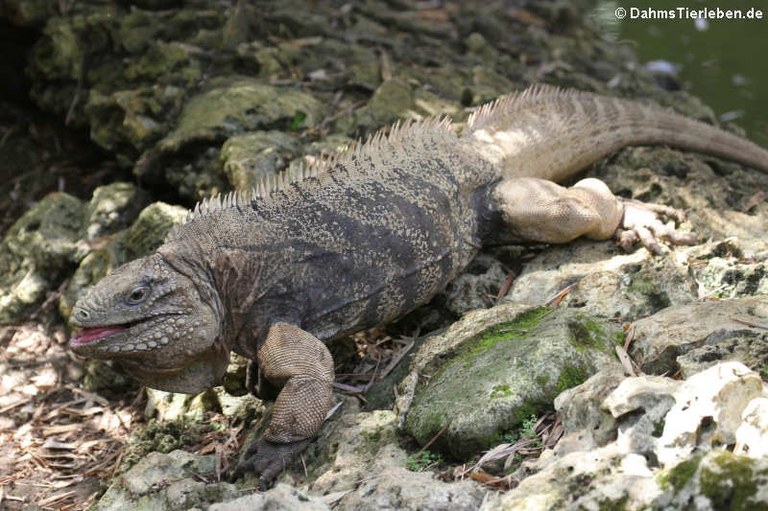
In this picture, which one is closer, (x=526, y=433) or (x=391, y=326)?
(x=526, y=433)

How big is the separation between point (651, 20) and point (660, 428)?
1019 centimetres

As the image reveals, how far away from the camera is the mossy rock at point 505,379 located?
3.93 m

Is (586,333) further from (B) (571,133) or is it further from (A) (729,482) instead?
(B) (571,133)

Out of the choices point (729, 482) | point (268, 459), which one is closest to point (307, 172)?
point (268, 459)

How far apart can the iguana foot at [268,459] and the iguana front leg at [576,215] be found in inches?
83.7

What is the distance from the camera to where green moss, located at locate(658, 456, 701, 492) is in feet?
9.45

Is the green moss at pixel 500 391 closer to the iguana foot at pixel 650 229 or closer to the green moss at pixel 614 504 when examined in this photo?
the green moss at pixel 614 504

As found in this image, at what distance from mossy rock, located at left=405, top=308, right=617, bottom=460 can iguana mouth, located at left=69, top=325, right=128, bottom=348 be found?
161 centimetres

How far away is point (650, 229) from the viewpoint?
18.2 ft

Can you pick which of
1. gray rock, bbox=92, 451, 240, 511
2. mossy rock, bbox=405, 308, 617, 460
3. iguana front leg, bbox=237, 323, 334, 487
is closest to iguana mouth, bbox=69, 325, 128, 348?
gray rock, bbox=92, 451, 240, 511

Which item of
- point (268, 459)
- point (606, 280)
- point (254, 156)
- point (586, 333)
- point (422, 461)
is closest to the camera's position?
point (422, 461)

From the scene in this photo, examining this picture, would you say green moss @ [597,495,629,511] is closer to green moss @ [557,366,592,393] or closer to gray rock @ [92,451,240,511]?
green moss @ [557,366,592,393]

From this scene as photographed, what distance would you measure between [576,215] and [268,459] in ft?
8.20

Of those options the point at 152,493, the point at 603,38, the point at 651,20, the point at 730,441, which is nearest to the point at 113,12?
the point at 152,493
